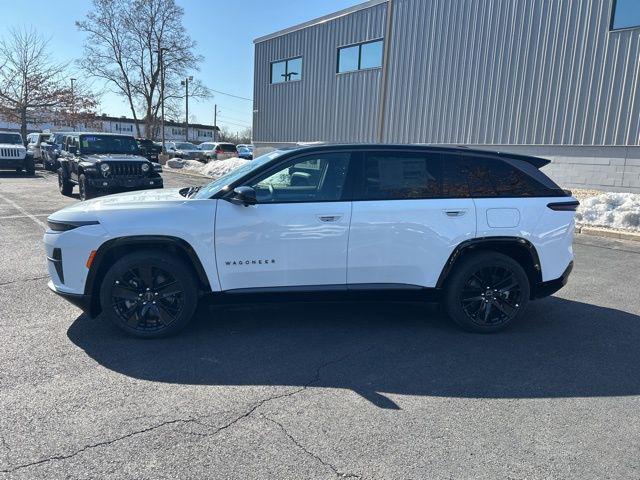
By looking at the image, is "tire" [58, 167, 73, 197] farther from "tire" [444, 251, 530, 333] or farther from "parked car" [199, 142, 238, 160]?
"parked car" [199, 142, 238, 160]

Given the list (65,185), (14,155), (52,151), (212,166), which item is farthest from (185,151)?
(65,185)

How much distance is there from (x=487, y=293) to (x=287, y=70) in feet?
73.1

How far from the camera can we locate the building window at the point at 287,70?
2397 centimetres

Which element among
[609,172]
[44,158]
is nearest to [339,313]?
[609,172]

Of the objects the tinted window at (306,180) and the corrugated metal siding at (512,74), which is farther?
the corrugated metal siding at (512,74)

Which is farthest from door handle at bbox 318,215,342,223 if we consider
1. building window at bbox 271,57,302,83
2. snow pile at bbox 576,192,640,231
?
building window at bbox 271,57,302,83

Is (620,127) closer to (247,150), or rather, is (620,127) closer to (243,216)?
(243,216)

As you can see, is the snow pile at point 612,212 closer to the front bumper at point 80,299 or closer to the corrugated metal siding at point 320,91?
the front bumper at point 80,299

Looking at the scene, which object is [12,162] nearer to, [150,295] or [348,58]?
[348,58]

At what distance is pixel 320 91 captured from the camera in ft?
74.0

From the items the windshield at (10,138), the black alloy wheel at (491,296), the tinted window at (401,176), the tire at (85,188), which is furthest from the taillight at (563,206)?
the windshield at (10,138)

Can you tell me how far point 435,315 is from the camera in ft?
16.7

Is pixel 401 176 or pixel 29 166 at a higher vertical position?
pixel 401 176

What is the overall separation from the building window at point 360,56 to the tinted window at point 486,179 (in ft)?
53.6
